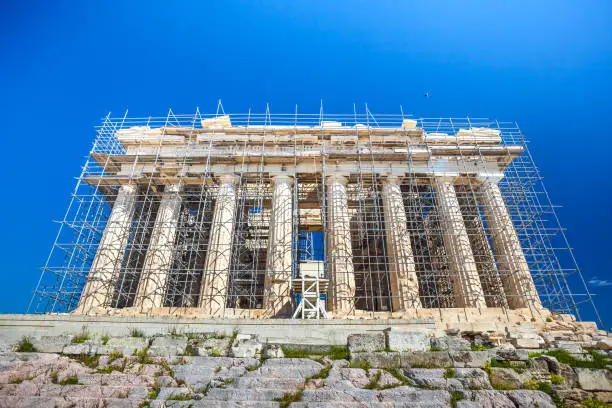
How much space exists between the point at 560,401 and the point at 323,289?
12405 millimetres

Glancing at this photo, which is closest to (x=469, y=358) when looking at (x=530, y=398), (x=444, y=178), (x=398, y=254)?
(x=530, y=398)

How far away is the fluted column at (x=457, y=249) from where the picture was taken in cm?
1884

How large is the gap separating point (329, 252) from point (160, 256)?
8.89 meters

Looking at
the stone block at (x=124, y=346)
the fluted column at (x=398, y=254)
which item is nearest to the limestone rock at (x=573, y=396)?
the stone block at (x=124, y=346)

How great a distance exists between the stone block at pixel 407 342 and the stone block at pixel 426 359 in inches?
18.2

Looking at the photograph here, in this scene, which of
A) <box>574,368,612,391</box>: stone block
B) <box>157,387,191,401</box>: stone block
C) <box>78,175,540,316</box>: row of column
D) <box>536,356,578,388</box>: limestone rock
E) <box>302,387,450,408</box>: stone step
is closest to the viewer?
<box>302,387,450,408</box>: stone step

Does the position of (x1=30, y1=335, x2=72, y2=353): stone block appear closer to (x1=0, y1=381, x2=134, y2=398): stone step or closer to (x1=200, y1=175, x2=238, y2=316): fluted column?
(x1=0, y1=381, x2=134, y2=398): stone step

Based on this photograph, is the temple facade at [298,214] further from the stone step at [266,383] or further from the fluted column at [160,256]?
the stone step at [266,383]

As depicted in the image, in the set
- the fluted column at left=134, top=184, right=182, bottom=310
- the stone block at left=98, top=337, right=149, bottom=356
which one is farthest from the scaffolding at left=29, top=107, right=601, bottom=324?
the stone block at left=98, top=337, right=149, bottom=356

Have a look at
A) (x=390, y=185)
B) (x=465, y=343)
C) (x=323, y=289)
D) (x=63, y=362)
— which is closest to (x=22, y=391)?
(x=63, y=362)

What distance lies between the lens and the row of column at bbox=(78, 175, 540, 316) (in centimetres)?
1867

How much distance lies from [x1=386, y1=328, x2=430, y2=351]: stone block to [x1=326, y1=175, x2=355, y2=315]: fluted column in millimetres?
9416

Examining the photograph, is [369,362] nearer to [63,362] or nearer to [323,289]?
[63,362]

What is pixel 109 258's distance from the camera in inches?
777
